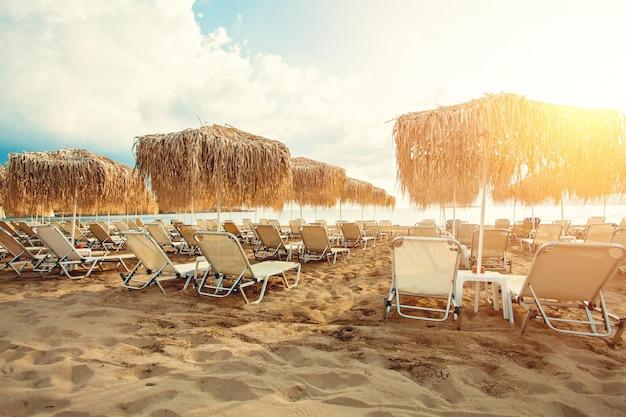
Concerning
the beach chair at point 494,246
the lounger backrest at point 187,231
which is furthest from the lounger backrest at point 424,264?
the lounger backrest at point 187,231

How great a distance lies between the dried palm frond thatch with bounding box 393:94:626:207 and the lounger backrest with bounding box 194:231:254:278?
2.47m

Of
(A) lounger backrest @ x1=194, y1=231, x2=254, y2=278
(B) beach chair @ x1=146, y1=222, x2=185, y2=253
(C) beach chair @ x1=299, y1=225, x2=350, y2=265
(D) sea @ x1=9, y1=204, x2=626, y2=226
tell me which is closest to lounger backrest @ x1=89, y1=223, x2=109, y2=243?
(B) beach chair @ x1=146, y1=222, x2=185, y2=253

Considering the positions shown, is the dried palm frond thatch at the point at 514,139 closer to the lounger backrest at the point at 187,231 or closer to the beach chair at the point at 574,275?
the beach chair at the point at 574,275

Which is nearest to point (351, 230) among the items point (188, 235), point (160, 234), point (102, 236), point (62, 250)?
point (188, 235)

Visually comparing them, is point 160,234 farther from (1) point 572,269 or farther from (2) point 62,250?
(1) point 572,269

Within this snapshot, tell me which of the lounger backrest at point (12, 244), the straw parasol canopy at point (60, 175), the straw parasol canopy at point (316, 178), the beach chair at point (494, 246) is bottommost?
the lounger backrest at point (12, 244)

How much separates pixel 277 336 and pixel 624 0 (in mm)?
5996

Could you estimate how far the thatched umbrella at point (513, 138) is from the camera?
3.11 meters

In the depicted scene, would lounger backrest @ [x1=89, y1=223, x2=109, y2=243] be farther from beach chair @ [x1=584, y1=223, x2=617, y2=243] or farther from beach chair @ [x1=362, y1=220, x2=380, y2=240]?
beach chair @ [x1=584, y1=223, x2=617, y2=243]

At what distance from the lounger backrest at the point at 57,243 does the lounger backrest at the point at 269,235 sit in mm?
3228

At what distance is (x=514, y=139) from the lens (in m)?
3.12

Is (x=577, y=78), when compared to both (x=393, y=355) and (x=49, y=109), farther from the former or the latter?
(x=49, y=109)

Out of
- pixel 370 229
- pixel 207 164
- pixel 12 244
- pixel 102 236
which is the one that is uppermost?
pixel 207 164

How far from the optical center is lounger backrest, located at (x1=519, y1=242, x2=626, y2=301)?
231cm
